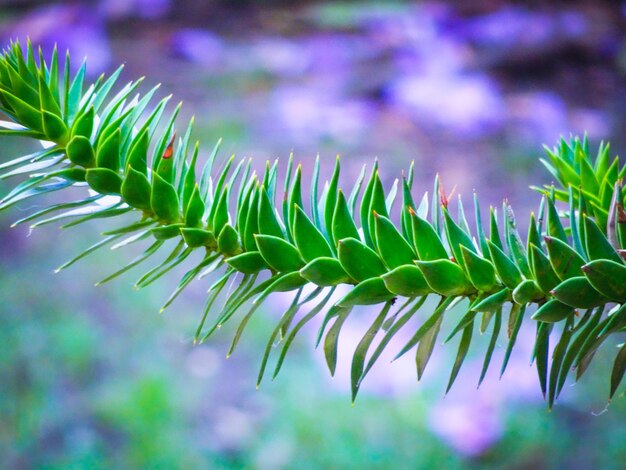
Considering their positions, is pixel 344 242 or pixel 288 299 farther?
pixel 288 299

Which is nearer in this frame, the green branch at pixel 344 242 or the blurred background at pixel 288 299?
the green branch at pixel 344 242

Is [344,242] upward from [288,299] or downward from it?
upward

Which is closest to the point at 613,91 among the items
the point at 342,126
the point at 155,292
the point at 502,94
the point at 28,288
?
the point at 502,94

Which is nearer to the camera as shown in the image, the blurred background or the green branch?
the green branch
